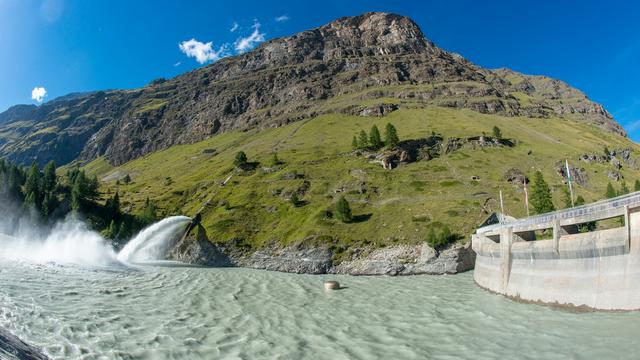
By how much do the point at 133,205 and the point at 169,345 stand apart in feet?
456

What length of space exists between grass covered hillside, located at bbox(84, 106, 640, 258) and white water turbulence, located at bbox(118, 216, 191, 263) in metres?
8.94

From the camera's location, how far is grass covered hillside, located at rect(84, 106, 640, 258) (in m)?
95.8

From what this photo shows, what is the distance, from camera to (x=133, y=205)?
147500 millimetres

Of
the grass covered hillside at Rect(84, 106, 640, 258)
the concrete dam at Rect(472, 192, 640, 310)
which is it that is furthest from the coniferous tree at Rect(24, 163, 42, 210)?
the concrete dam at Rect(472, 192, 640, 310)

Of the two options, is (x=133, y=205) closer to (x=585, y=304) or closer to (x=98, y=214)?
(x=98, y=214)

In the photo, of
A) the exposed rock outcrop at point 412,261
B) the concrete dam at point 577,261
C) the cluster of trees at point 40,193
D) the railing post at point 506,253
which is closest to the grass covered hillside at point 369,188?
the exposed rock outcrop at point 412,261

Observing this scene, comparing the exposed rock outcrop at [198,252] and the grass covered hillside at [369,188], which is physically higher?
the grass covered hillside at [369,188]

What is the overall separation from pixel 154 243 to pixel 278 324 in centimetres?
7394

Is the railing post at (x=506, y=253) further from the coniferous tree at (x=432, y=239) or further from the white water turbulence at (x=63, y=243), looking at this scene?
the white water turbulence at (x=63, y=243)

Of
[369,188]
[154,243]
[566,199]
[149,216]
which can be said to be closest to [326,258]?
[369,188]

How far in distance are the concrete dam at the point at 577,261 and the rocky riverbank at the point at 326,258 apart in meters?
27.3

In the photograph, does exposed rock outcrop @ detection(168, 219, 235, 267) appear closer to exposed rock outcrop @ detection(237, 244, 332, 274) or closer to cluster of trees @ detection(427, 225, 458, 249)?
exposed rock outcrop @ detection(237, 244, 332, 274)

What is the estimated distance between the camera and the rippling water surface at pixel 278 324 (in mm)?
22953

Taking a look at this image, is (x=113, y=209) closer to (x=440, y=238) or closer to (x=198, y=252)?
(x=198, y=252)
